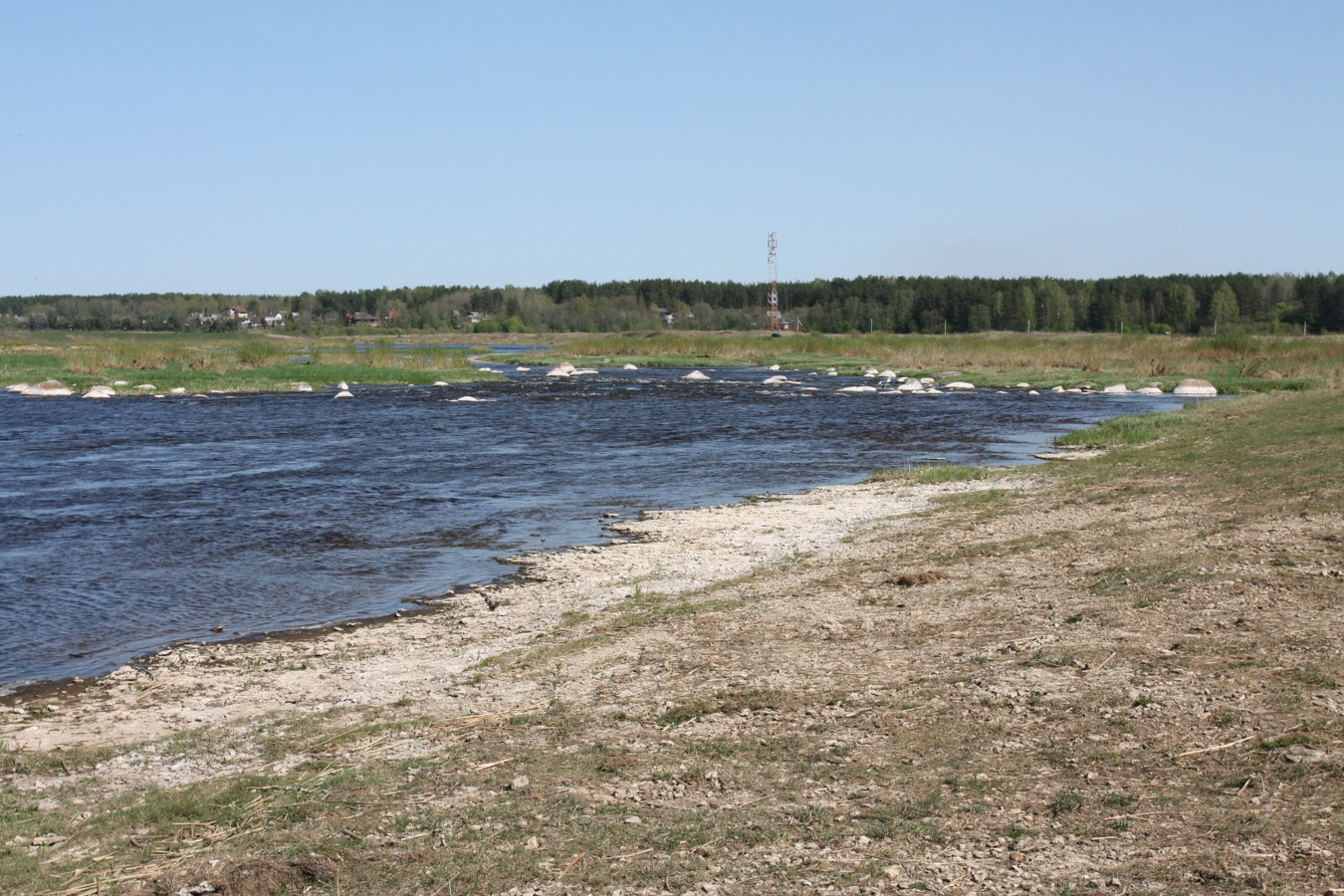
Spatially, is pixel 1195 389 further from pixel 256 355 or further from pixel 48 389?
pixel 48 389

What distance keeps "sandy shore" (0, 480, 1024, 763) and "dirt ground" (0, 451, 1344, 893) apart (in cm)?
5

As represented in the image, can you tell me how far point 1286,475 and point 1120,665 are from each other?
10429mm

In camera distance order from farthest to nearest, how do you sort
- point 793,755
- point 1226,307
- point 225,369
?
point 1226,307 < point 225,369 < point 793,755

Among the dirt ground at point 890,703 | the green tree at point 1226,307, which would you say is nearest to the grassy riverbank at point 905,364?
the dirt ground at point 890,703

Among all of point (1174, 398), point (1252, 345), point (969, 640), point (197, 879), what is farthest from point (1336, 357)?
point (197, 879)

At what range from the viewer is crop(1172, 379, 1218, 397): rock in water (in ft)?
159

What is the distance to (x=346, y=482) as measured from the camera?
2503 cm

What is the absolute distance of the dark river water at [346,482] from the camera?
45.1 feet

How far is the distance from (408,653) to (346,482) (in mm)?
15063

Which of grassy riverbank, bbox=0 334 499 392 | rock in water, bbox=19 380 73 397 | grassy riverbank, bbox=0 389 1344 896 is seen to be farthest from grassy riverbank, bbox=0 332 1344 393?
grassy riverbank, bbox=0 389 1344 896

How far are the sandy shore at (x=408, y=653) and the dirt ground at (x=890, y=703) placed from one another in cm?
5

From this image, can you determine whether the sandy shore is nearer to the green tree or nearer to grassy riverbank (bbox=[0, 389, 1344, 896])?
grassy riverbank (bbox=[0, 389, 1344, 896])

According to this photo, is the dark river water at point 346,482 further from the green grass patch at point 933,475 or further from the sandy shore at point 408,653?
the green grass patch at point 933,475

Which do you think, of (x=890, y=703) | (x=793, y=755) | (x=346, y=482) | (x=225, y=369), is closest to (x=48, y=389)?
(x=225, y=369)
